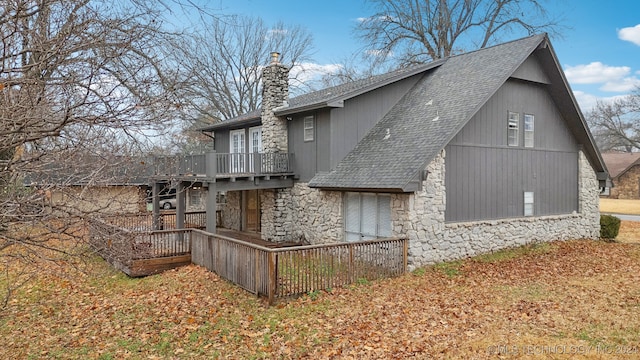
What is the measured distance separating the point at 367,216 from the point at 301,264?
170 inches

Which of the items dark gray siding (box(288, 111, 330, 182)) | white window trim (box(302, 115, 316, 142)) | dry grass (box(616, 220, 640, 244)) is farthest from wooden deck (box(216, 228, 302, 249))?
dry grass (box(616, 220, 640, 244))

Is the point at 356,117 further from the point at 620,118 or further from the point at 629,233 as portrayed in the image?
the point at 620,118

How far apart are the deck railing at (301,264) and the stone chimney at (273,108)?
549 centimetres

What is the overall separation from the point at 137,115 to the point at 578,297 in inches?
374

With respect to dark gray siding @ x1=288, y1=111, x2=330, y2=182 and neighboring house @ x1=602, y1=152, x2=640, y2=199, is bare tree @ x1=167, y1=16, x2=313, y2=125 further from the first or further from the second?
neighboring house @ x1=602, y1=152, x2=640, y2=199

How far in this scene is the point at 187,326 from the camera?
27.6ft

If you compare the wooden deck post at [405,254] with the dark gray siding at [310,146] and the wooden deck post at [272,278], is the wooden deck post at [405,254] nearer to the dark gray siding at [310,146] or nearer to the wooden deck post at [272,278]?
the wooden deck post at [272,278]

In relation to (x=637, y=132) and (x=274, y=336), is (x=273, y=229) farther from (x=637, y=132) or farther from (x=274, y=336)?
(x=637, y=132)

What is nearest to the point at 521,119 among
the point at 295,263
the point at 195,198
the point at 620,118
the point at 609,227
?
the point at 609,227

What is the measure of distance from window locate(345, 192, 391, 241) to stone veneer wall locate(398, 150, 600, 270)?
58 cm

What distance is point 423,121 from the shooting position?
45.1 feet

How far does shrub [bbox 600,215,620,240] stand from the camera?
17.7m

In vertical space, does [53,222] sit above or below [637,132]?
below

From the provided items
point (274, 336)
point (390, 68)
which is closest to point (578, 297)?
point (274, 336)
